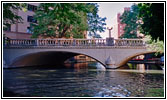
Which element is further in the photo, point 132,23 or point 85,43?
point 132,23

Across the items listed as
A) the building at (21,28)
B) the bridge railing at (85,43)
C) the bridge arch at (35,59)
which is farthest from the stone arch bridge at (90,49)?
the building at (21,28)

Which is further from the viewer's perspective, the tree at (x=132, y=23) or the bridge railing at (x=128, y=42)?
the tree at (x=132, y=23)

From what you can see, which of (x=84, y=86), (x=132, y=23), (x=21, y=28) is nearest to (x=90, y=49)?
(x=84, y=86)

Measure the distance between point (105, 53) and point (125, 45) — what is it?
2225 millimetres

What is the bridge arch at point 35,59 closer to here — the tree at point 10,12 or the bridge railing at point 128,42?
the bridge railing at point 128,42

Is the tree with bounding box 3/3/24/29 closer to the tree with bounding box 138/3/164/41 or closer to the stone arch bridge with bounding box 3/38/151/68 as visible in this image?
the tree with bounding box 138/3/164/41

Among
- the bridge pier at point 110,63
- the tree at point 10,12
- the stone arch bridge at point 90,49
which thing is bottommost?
the bridge pier at point 110,63

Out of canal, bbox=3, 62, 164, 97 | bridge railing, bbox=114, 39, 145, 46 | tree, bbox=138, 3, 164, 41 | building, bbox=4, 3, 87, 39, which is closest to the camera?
tree, bbox=138, 3, 164, 41

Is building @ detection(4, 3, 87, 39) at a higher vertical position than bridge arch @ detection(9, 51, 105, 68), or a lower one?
higher

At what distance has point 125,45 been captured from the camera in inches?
857

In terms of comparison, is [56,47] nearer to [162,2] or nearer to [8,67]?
[8,67]

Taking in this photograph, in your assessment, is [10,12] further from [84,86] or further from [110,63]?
[110,63]

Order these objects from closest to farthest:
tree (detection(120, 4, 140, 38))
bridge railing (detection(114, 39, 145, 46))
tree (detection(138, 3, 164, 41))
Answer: tree (detection(138, 3, 164, 41)) < bridge railing (detection(114, 39, 145, 46)) < tree (detection(120, 4, 140, 38))

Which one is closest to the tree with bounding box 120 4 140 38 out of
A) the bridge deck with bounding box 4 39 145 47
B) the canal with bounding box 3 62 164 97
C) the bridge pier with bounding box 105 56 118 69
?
the bridge deck with bounding box 4 39 145 47
